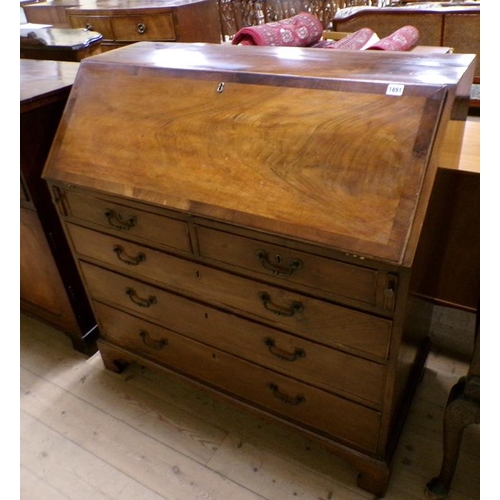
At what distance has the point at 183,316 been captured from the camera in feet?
4.22

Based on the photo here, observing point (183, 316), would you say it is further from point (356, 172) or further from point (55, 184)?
point (356, 172)

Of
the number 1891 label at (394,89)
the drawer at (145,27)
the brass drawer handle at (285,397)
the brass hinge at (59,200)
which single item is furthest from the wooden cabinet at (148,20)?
the brass drawer handle at (285,397)

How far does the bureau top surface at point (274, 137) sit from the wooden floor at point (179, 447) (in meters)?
0.76

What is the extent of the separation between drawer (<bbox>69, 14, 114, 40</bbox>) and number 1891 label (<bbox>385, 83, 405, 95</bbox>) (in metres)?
2.57

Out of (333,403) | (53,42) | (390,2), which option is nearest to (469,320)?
(333,403)

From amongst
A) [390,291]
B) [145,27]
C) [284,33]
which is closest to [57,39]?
[145,27]

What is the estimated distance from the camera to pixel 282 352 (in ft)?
3.71

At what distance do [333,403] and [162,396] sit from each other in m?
0.67

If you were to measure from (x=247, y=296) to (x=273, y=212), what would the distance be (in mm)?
258

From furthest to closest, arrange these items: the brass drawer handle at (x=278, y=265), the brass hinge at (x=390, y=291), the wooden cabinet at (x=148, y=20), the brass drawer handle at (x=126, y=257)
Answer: the wooden cabinet at (x=148, y=20)
the brass drawer handle at (x=126, y=257)
the brass drawer handle at (x=278, y=265)
the brass hinge at (x=390, y=291)

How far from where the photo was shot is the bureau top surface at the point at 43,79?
1.34 metres

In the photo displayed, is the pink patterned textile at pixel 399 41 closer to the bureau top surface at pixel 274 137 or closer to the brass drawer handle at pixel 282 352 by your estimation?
the bureau top surface at pixel 274 137

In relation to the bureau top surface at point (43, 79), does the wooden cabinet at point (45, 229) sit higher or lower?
lower

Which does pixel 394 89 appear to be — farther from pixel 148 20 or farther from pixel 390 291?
pixel 148 20
